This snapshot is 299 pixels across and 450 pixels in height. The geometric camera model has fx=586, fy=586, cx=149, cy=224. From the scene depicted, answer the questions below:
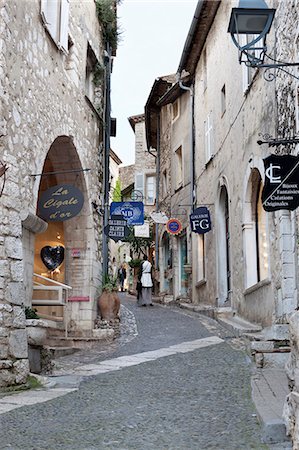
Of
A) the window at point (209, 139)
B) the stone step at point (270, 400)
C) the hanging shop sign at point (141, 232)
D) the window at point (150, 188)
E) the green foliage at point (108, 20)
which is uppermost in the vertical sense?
the green foliage at point (108, 20)

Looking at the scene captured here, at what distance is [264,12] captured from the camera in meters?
5.71

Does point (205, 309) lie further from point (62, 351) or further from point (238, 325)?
point (62, 351)

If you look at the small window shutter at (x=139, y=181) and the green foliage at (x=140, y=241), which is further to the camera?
the small window shutter at (x=139, y=181)

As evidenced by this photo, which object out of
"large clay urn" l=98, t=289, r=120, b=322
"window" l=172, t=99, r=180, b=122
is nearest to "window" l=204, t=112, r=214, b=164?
"window" l=172, t=99, r=180, b=122

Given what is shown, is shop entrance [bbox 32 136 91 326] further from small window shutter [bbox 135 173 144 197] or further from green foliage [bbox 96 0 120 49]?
small window shutter [bbox 135 173 144 197]

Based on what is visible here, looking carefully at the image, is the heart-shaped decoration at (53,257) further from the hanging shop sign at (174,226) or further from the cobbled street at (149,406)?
the hanging shop sign at (174,226)

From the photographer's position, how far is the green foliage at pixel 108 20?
11.9m

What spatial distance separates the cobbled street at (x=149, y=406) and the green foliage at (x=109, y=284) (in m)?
2.19

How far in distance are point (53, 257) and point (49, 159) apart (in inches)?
82.4

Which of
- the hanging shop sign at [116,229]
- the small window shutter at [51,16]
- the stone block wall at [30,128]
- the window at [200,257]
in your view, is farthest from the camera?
the window at [200,257]

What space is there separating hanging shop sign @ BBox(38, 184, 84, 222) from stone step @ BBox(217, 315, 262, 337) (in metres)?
3.39

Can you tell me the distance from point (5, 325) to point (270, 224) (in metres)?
4.81

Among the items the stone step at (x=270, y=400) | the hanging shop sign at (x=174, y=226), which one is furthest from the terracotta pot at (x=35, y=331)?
the hanging shop sign at (x=174, y=226)

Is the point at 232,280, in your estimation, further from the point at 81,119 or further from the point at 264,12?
the point at 264,12
